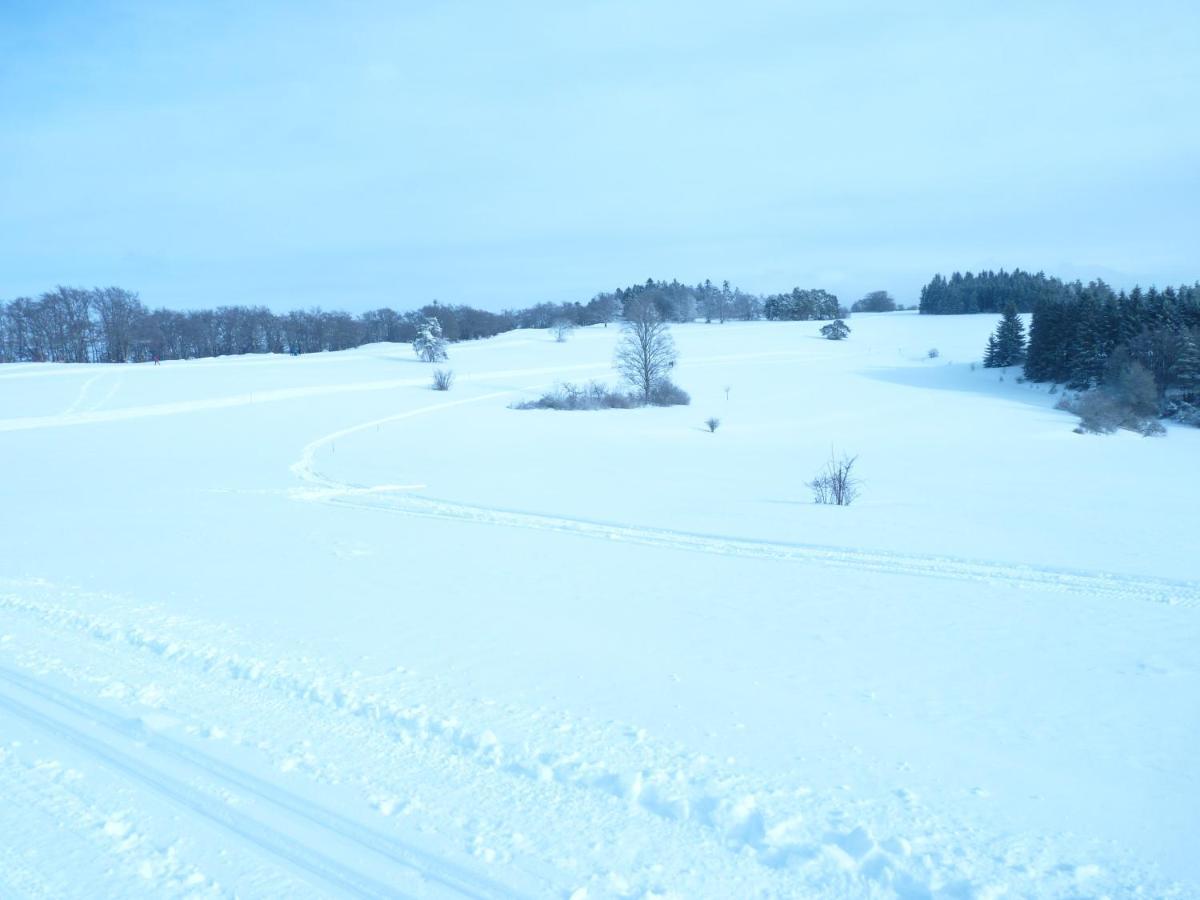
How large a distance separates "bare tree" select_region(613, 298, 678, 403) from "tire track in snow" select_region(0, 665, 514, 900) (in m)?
46.3

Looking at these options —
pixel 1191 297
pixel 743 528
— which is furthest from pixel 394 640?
pixel 1191 297

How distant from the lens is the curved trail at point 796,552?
941 cm

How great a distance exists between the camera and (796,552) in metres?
11.3

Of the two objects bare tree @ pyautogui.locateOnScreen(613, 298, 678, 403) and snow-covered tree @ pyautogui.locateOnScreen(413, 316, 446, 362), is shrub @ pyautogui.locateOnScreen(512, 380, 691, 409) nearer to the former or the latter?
bare tree @ pyautogui.locateOnScreen(613, 298, 678, 403)

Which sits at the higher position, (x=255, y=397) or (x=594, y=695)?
(x=594, y=695)

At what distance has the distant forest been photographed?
78.1 m

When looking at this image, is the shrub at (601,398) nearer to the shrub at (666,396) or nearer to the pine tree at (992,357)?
the shrub at (666,396)

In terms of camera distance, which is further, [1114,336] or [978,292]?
[978,292]

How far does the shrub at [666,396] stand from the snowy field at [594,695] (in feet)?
108

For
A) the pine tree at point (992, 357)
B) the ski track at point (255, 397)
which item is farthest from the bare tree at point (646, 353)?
the pine tree at point (992, 357)

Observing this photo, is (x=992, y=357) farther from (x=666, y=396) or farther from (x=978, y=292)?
(x=978, y=292)

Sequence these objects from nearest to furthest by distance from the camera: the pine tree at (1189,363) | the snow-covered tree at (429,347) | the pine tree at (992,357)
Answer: the pine tree at (1189,363)
the pine tree at (992,357)
the snow-covered tree at (429,347)

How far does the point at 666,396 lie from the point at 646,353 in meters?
3.64

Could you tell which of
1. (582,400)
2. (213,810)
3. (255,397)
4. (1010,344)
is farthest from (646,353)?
(213,810)
